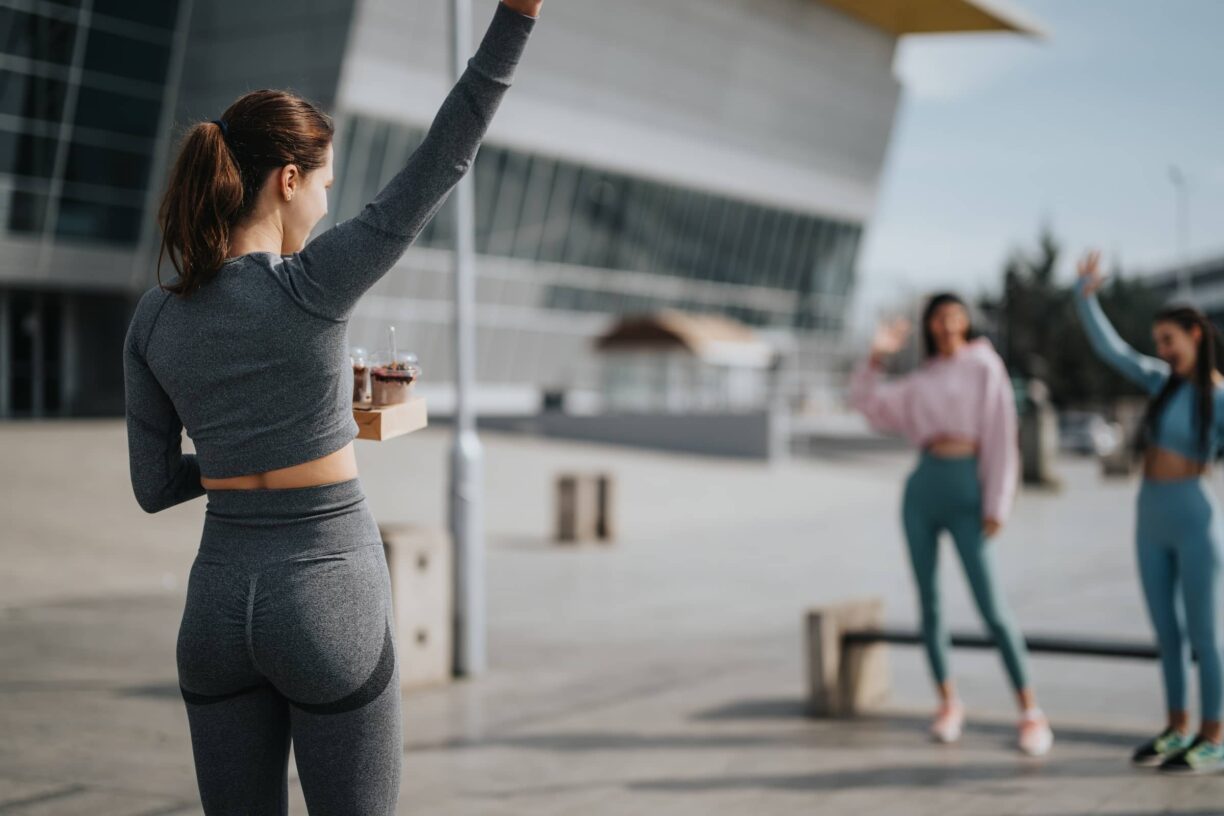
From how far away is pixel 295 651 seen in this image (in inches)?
94.4

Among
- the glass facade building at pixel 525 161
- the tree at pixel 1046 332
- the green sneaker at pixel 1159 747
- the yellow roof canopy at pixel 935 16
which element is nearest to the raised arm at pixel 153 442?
the green sneaker at pixel 1159 747

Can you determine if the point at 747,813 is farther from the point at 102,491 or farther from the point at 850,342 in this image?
the point at 850,342

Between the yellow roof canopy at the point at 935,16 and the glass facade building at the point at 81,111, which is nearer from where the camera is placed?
the glass facade building at the point at 81,111

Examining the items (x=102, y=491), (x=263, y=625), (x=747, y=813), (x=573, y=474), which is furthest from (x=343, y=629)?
(x=102, y=491)

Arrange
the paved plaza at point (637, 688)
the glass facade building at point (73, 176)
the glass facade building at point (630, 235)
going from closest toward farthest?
1. the paved plaza at point (637, 688)
2. the glass facade building at point (73, 176)
3. the glass facade building at point (630, 235)

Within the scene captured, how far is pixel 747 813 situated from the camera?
5414mm

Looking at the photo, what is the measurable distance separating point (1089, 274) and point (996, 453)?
95 centimetres

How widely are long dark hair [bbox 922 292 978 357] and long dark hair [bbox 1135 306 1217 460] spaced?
0.92m

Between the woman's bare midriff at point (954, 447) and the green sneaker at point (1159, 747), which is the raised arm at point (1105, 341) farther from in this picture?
the green sneaker at point (1159, 747)

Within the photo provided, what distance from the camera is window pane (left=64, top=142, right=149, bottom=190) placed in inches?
1348

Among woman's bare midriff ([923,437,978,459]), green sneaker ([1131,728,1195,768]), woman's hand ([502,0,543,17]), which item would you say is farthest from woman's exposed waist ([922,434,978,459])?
woman's hand ([502,0,543,17])

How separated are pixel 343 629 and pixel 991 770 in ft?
14.6

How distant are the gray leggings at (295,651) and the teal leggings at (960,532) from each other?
451 cm

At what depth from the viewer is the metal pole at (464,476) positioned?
864 centimetres
